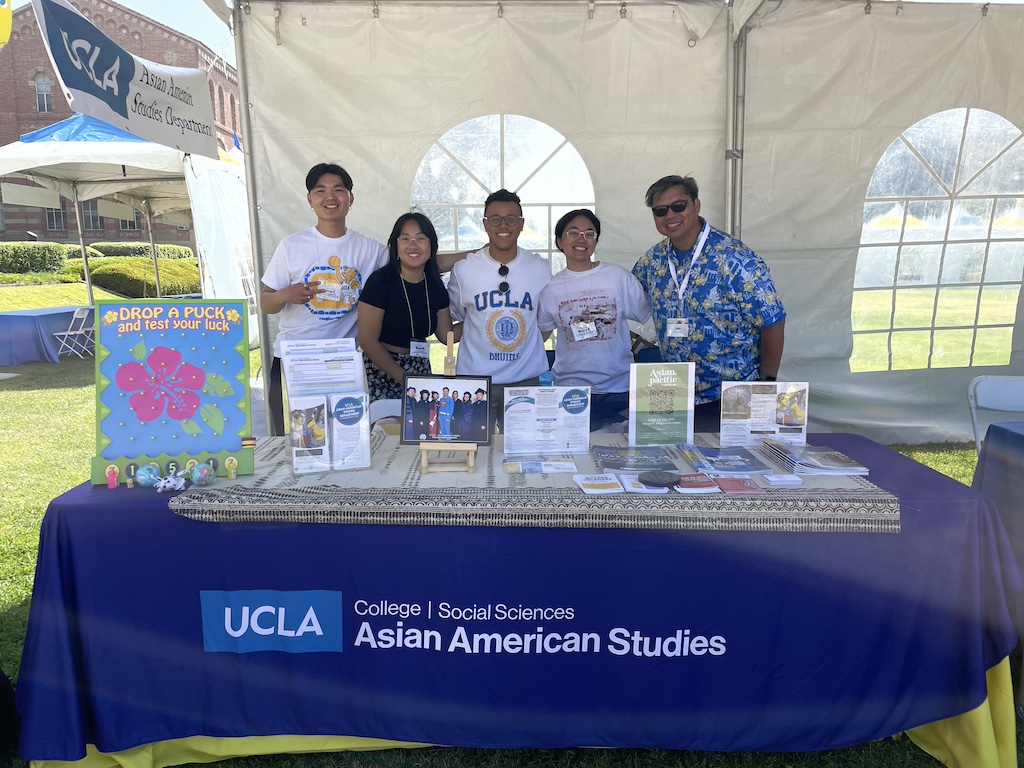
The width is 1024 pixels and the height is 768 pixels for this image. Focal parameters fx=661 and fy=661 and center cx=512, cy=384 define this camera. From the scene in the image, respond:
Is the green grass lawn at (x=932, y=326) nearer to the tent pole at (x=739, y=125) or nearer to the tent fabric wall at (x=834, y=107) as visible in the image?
the tent fabric wall at (x=834, y=107)

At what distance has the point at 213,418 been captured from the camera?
1783mm

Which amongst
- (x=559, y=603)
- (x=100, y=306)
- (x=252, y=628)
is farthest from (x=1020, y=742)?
(x=100, y=306)

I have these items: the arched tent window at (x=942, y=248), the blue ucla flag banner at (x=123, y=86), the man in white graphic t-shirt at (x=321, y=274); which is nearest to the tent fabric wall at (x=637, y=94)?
the arched tent window at (x=942, y=248)

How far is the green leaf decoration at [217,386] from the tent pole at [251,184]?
188cm

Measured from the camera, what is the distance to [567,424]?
Result: 1.97m

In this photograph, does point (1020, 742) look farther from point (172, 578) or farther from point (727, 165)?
point (727, 165)

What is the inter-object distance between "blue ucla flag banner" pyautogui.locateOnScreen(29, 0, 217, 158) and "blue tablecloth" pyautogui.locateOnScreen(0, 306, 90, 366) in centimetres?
648

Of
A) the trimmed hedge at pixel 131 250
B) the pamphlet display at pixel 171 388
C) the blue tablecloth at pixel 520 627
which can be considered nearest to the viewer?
the blue tablecloth at pixel 520 627

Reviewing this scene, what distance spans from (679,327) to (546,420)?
838mm

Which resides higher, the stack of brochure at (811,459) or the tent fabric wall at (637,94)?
the tent fabric wall at (637,94)

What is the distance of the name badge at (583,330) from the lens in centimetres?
259

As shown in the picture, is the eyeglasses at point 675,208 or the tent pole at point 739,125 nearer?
the eyeglasses at point 675,208

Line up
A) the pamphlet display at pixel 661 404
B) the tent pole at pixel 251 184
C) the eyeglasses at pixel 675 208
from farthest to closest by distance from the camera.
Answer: the tent pole at pixel 251 184
the eyeglasses at pixel 675 208
the pamphlet display at pixel 661 404

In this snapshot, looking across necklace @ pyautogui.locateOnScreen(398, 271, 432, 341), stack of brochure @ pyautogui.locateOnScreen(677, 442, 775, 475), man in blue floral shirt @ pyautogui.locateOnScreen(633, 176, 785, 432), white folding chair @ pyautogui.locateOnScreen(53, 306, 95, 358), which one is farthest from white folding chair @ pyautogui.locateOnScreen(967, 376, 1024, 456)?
white folding chair @ pyautogui.locateOnScreen(53, 306, 95, 358)
